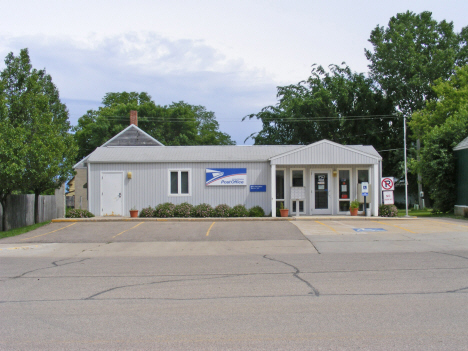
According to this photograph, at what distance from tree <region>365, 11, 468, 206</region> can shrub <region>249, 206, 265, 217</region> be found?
28.9m

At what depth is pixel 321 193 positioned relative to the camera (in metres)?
22.0

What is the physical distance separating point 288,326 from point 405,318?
162cm

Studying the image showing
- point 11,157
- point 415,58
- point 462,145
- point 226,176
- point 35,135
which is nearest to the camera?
point 11,157

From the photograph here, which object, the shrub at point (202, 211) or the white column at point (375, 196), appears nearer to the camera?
the white column at point (375, 196)

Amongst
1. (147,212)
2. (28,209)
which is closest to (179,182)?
(147,212)

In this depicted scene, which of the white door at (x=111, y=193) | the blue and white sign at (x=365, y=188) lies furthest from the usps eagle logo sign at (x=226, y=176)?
the blue and white sign at (x=365, y=188)

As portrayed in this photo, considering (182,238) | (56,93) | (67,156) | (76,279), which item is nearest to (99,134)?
(56,93)

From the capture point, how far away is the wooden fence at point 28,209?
21.9 m

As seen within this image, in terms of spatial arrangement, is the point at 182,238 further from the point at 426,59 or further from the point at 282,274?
the point at 426,59

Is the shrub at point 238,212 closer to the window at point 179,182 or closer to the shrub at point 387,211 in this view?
the window at point 179,182

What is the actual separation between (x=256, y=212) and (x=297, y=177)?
2.99 meters

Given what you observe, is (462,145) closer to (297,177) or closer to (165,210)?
(297,177)

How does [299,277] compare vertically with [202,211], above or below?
below

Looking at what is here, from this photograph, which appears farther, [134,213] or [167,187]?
[167,187]
